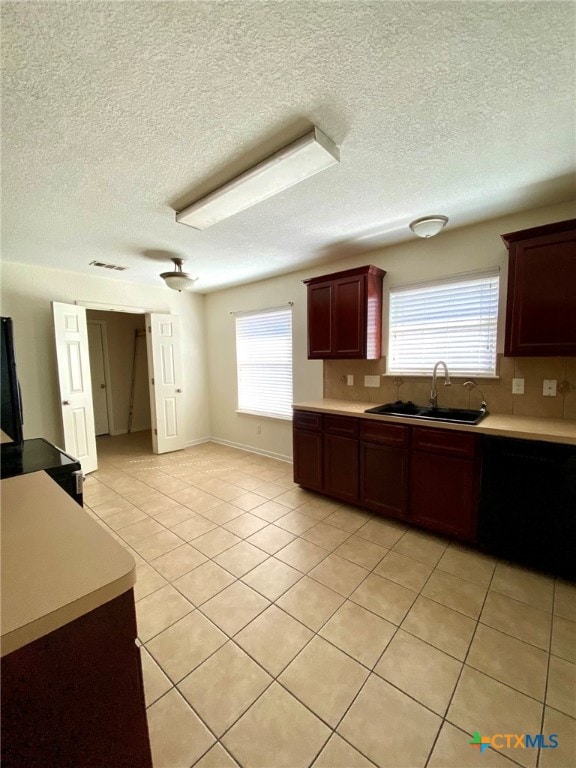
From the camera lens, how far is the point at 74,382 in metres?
3.76

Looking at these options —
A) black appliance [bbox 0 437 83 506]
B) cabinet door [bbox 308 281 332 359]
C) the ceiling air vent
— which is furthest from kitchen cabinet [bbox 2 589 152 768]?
the ceiling air vent

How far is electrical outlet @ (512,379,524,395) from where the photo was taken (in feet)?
8.05

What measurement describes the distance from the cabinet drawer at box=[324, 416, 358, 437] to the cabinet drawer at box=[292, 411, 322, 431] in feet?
0.26

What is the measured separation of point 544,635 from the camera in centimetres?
161

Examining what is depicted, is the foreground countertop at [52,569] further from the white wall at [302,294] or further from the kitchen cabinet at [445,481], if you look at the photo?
the white wall at [302,294]

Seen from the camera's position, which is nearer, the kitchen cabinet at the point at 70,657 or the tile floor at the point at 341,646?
the kitchen cabinet at the point at 70,657

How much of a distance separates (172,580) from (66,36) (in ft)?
8.68

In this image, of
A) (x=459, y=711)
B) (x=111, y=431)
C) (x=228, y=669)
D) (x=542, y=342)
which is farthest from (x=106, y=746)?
(x=111, y=431)

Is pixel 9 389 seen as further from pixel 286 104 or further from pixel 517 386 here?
pixel 517 386

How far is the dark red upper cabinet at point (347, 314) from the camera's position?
297 centimetres

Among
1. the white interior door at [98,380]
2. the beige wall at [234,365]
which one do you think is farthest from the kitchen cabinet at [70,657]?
the white interior door at [98,380]

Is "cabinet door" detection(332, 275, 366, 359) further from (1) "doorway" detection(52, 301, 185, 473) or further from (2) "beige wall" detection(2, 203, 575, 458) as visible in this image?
(1) "doorway" detection(52, 301, 185, 473)

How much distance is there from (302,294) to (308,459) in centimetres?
200

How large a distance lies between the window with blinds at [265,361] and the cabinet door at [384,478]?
1573mm
